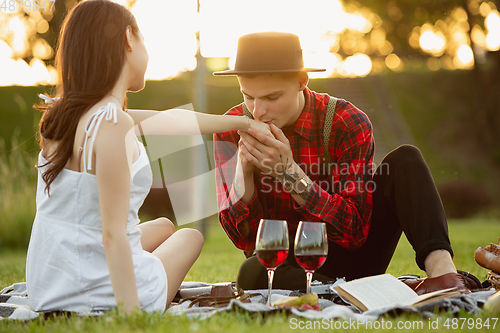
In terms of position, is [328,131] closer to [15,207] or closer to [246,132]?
[246,132]

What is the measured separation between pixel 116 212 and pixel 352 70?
18804 millimetres

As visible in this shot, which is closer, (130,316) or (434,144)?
(130,316)

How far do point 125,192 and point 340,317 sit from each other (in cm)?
104

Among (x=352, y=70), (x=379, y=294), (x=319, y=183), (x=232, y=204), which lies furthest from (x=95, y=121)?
(x=352, y=70)

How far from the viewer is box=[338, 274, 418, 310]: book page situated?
2.23 m

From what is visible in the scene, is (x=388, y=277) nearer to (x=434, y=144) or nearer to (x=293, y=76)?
(x=293, y=76)

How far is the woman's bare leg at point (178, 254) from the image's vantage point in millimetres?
2469

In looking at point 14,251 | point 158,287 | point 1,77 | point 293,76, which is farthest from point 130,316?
point 1,77

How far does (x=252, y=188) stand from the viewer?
2996 mm

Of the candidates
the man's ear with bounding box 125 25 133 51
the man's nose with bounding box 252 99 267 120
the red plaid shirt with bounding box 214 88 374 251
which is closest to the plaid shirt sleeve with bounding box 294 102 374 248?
the red plaid shirt with bounding box 214 88 374 251

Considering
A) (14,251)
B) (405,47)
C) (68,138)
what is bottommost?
(14,251)

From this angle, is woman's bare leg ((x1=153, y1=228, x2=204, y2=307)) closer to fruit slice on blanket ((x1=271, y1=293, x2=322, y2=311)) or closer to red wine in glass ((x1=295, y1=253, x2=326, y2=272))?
fruit slice on blanket ((x1=271, y1=293, x2=322, y2=311))

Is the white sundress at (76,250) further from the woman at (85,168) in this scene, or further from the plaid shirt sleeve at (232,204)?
the plaid shirt sleeve at (232,204)

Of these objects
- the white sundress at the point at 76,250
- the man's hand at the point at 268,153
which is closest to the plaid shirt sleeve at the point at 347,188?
the man's hand at the point at 268,153
